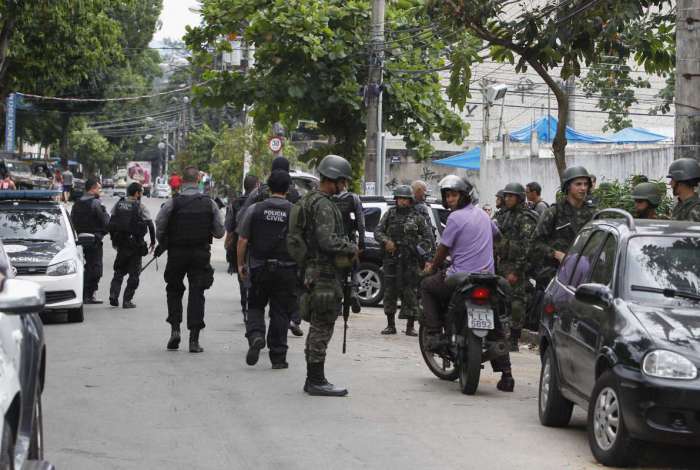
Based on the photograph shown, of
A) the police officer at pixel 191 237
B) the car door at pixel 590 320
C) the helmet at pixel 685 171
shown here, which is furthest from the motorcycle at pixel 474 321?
the police officer at pixel 191 237

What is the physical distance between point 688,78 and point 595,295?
513cm

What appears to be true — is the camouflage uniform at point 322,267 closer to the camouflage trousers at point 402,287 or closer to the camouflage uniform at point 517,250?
the camouflage uniform at point 517,250

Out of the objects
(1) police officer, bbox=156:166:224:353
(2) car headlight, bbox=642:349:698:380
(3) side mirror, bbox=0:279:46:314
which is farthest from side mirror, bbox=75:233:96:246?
(3) side mirror, bbox=0:279:46:314

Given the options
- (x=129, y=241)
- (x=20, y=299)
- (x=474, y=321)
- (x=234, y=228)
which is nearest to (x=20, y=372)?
(x=20, y=299)

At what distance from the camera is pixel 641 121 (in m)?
53.9

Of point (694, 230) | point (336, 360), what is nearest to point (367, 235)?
point (336, 360)

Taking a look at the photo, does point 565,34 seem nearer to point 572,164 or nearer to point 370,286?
point 370,286

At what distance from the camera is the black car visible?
6.72 metres

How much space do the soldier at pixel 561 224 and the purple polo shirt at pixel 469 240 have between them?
148 centimetres

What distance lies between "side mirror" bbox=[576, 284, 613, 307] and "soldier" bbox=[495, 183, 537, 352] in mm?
5337

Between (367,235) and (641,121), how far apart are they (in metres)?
37.5

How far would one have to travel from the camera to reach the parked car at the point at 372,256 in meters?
18.8

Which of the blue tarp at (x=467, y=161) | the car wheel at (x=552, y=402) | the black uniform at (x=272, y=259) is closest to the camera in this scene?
the car wheel at (x=552, y=402)

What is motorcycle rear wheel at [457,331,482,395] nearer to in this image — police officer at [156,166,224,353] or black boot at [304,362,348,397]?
black boot at [304,362,348,397]
